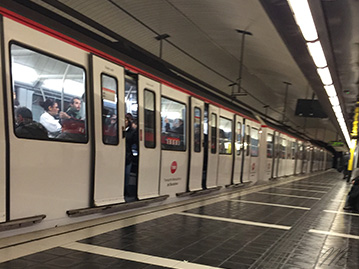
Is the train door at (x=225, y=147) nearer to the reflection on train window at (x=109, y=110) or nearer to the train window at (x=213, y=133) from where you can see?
the train window at (x=213, y=133)

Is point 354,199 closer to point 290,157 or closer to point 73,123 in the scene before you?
point 73,123

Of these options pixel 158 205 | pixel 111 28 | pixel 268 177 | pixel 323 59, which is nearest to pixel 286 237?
pixel 158 205

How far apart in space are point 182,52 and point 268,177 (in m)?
8.02

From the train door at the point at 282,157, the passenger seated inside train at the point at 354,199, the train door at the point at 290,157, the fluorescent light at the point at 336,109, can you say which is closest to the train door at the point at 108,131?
the passenger seated inside train at the point at 354,199

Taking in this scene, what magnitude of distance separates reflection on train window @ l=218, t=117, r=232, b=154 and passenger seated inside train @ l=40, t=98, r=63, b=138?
6.13 meters

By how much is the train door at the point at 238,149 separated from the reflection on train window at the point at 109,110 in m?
6.43

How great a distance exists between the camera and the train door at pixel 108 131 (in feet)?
16.5

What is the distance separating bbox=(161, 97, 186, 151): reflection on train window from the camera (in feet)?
22.9

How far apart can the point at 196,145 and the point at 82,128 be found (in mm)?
4004

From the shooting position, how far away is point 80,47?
188 inches

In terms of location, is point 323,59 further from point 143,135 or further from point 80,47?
point 80,47

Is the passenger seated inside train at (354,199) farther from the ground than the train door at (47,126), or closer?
closer

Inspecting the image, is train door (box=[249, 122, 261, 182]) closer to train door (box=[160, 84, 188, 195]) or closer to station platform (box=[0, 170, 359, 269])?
train door (box=[160, 84, 188, 195])

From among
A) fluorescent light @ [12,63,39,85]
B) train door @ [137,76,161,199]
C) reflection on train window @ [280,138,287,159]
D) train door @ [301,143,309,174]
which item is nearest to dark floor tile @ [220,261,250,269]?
train door @ [137,76,161,199]
